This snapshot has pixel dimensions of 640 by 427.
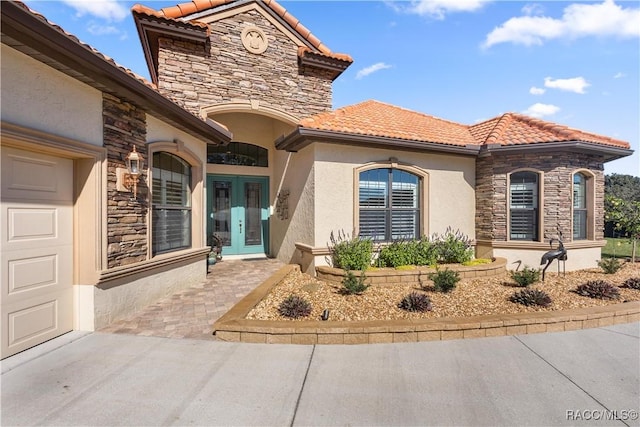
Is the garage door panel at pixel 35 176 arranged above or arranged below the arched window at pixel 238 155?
below

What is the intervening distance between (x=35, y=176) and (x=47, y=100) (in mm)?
1032

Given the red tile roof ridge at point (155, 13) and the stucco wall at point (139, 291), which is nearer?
the stucco wall at point (139, 291)

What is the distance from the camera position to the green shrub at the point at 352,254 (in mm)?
7539

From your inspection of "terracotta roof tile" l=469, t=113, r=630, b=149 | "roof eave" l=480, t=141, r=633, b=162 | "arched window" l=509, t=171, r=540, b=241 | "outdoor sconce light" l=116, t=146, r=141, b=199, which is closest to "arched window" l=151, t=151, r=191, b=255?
"outdoor sconce light" l=116, t=146, r=141, b=199

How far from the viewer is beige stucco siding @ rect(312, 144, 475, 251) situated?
26.1 ft

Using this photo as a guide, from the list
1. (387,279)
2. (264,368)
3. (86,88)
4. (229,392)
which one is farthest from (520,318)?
(86,88)

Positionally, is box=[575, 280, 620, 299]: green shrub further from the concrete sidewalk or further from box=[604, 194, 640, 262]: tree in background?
box=[604, 194, 640, 262]: tree in background

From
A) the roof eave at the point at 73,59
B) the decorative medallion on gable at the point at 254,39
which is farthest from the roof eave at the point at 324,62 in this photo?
the roof eave at the point at 73,59

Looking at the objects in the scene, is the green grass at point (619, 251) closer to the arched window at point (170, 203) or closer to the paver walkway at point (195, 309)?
the paver walkway at point (195, 309)

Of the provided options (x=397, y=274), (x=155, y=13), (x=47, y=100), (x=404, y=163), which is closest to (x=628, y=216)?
(x=404, y=163)

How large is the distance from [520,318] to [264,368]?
4.05 metres

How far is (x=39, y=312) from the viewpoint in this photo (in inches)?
162

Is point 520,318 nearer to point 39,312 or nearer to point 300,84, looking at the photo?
point 39,312

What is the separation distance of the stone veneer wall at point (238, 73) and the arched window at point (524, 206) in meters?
6.86
